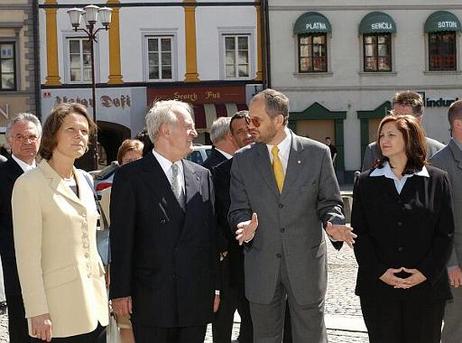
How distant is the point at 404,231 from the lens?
5250mm

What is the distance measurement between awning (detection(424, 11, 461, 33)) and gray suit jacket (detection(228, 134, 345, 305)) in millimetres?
28428

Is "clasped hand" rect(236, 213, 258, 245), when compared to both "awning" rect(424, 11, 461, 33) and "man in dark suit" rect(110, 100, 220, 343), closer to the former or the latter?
"man in dark suit" rect(110, 100, 220, 343)

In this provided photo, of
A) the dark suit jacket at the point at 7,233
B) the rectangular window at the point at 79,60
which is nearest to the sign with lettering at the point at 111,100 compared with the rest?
the rectangular window at the point at 79,60

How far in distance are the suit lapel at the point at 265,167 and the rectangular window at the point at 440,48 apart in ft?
94.9

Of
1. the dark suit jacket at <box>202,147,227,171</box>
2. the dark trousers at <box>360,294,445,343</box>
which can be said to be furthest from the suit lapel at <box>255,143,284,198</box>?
the dark suit jacket at <box>202,147,227,171</box>

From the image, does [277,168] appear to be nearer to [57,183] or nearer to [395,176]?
A: [395,176]

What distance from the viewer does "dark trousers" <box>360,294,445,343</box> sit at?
5.25 m

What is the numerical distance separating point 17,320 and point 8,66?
1063 inches

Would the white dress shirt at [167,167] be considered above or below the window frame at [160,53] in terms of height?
below

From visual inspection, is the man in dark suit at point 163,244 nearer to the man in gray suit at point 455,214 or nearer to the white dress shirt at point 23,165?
the white dress shirt at point 23,165

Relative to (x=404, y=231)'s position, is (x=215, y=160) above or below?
above

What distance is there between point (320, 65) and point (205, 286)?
28.3m

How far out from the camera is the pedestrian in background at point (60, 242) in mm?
4398

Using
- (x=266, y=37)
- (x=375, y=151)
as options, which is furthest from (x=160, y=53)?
(x=375, y=151)
